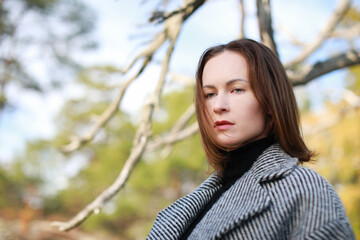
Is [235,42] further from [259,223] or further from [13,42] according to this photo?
[13,42]

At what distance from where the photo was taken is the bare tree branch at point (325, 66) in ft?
6.73

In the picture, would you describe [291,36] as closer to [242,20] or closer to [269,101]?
[242,20]

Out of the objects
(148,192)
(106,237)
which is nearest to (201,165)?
(148,192)

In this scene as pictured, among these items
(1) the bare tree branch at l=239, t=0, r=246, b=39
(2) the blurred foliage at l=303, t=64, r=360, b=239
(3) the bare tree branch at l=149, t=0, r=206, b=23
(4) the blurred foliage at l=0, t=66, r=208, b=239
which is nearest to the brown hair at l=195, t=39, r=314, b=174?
(3) the bare tree branch at l=149, t=0, r=206, b=23

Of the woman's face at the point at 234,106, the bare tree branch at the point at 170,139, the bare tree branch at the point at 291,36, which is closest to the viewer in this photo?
the woman's face at the point at 234,106

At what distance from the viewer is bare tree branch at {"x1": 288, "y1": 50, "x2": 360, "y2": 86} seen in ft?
6.73

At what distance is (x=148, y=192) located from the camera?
47.8 feet

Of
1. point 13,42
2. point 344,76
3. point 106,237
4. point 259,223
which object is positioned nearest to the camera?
point 259,223

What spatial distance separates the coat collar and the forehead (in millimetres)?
221

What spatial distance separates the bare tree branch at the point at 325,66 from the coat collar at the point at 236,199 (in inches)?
40.8

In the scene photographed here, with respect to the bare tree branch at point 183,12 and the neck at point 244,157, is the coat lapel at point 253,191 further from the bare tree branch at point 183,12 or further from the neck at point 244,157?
the bare tree branch at point 183,12

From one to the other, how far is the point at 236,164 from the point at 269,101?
0.68 ft

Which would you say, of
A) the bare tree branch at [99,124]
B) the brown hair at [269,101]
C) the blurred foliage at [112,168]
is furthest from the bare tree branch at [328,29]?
the blurred foliage at [112,168]

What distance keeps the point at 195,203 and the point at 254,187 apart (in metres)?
0.22
